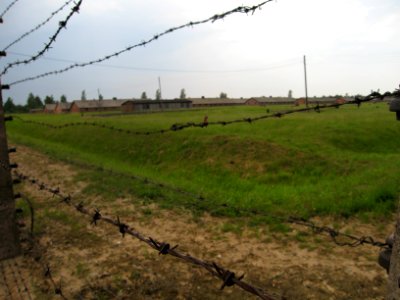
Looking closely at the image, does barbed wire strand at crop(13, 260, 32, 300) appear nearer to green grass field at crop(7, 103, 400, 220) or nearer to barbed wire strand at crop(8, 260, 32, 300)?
barbed wire strand at crop(8, 260, 32, 300)

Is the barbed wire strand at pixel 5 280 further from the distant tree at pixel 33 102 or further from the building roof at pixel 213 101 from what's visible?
the distant tree at pixel 33 102

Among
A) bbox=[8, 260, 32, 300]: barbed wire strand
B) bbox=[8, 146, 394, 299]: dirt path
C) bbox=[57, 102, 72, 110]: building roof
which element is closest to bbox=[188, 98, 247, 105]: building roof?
bbox=[57, 102, 72, 110]: building roof

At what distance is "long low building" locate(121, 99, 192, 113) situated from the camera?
2990 inches

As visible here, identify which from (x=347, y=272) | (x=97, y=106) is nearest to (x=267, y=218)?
(x=347, y=272)

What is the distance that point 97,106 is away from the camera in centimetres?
9238

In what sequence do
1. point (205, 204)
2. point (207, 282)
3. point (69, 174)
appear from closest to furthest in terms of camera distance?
point (207, 282) < point (205, 204) < point (69, 174)

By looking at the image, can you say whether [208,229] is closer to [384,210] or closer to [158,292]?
[158,292]

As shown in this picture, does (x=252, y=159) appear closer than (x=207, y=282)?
No

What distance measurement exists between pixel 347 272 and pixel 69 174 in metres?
10.5

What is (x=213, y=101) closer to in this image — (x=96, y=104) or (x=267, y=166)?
(x=96, y=104)

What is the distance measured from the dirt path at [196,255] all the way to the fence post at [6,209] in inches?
22.5

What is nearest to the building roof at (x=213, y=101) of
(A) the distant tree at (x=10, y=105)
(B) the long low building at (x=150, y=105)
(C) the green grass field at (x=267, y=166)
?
(B) the long low building at (x=150, y=105)

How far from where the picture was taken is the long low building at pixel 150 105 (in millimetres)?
75938

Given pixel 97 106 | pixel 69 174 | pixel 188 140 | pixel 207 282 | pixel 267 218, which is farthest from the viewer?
pixel 97 106
